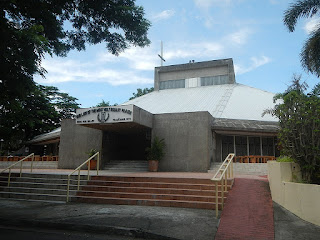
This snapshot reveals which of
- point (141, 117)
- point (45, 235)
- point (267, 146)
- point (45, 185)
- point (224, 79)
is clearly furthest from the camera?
point (224, 79)

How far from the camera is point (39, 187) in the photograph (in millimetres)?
11156

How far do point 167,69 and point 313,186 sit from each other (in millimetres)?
24267

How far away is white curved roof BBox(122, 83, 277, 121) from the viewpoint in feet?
62.4

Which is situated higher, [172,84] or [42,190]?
[172,84]

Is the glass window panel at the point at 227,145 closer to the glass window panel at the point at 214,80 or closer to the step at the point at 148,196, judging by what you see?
the step at the point at 148,196

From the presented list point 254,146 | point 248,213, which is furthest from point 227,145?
point 248,213

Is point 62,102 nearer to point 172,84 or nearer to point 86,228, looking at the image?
point 172,84

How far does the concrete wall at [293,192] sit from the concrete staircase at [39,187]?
703 centimetres

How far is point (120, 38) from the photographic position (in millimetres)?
12305

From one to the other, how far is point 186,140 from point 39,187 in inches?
318

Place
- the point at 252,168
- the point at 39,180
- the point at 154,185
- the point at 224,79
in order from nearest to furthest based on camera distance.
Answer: the point at 154,185
the point at 39,180
the point at 252,168
the point at 224,79

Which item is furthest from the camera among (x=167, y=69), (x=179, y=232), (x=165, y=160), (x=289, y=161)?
(x=167, y=69)

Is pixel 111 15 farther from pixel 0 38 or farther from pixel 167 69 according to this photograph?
pixel 167 69

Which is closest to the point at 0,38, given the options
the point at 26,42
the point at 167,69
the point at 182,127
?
the point at 26,42
